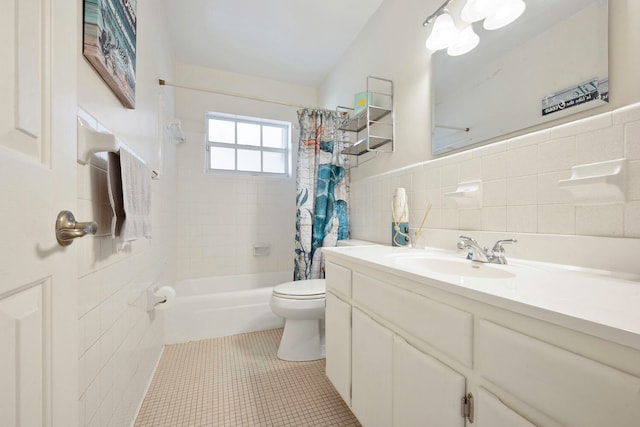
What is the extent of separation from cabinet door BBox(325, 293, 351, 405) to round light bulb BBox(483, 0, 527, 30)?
1.37 meters

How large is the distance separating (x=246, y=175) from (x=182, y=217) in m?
0.80

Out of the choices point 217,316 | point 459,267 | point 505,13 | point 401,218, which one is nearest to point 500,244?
point 459,267

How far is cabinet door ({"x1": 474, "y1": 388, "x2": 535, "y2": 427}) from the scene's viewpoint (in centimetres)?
48

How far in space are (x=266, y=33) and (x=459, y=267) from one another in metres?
2.35

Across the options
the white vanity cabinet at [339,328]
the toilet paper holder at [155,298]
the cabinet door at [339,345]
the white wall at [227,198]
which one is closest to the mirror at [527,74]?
the white vanity cabinet at [339,328]

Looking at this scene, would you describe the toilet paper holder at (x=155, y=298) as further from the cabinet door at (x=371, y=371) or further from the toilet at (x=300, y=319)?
the cabinet door at (x=371, y=371)

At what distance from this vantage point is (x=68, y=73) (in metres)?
0.52

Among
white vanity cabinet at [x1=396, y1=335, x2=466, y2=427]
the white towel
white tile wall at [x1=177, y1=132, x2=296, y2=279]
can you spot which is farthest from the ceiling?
white vanity cabinet at [x1=396, y1=335, x2=466, y2=427]

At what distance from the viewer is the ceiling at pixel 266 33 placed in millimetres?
1901

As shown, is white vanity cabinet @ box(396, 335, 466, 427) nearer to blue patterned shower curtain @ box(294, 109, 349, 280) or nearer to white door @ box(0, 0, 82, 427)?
white door @ box(0, 0, 82, 427)

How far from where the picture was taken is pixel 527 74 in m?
0.98

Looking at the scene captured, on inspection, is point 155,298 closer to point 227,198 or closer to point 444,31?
point 227,198

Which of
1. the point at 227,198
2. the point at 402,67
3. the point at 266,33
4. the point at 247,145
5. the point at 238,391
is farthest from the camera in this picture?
the point at 247,145

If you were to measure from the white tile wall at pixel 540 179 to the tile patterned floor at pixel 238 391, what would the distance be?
113 centimetres
